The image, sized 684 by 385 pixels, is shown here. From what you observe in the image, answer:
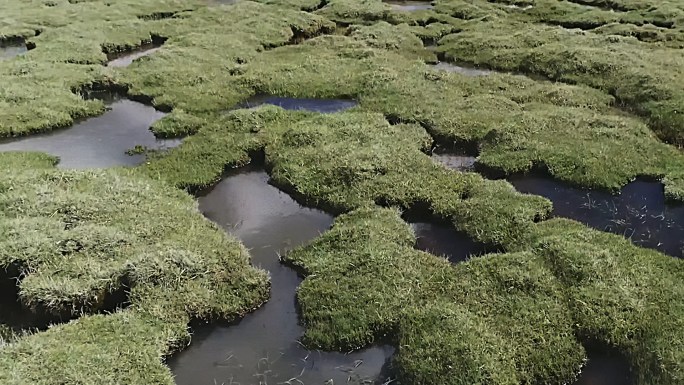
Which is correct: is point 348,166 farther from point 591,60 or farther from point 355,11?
point 355,11

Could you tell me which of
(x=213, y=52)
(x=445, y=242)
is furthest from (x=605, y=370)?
(x=213, y=52)

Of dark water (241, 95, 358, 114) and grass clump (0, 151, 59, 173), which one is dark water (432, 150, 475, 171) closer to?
dark water (241, 95, 358, 114)

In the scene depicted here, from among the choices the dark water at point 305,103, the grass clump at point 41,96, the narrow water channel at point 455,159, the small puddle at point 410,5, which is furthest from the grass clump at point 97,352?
the small puddle at point 410,5

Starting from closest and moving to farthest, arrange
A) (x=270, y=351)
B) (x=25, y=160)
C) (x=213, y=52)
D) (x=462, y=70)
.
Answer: (x=270, y=351), (x=25, y=160), (x=462, y=70), (x=213, y=52)

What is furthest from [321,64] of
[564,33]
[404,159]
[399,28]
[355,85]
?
[564,33]

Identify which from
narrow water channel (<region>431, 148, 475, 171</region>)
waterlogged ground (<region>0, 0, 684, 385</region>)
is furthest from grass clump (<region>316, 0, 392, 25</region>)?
narrow water channel (<region>431, 148, 475, 171</region>)
